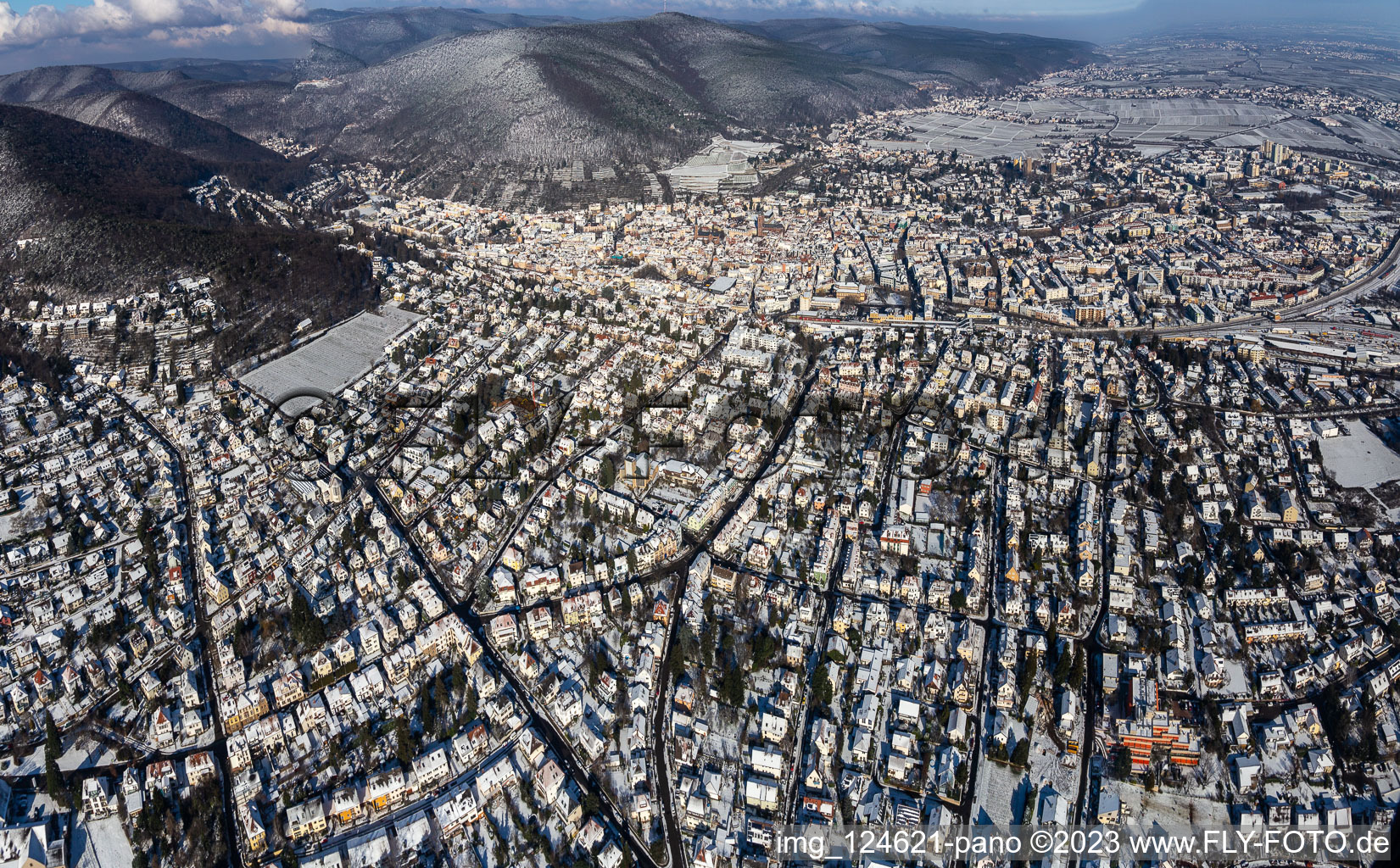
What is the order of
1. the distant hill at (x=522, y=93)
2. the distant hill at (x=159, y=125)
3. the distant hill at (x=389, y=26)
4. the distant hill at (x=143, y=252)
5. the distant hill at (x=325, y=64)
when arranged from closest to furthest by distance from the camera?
the distant hill at (x=143, y=252), the distant hill at (x=522, y=93), the distant hill at (x=159, y=125), the distant hill at (x=325, y=64), the distant hill at (x=389, y=26)

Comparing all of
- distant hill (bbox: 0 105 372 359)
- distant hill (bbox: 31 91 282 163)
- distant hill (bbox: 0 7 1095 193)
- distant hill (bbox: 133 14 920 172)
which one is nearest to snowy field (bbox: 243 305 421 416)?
distant hill (bbox: 0 105 372 359)

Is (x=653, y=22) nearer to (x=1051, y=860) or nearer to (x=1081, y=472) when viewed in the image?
(x=1081, y=472)

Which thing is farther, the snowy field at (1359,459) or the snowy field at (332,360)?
the snowy field at (332,360)

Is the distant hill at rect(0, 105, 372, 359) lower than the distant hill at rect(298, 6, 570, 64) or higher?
lower

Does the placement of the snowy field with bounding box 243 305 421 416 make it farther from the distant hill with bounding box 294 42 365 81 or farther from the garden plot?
the distant hill with bounding box 294 42 365 81

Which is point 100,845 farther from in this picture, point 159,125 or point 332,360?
point 159,125

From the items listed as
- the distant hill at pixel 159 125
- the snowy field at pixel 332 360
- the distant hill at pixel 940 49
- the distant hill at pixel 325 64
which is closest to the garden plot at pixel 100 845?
the snowy field at pixel 332 360

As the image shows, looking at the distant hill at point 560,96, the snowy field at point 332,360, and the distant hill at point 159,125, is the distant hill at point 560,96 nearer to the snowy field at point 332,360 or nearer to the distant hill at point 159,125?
the distant hill at point 159,125
